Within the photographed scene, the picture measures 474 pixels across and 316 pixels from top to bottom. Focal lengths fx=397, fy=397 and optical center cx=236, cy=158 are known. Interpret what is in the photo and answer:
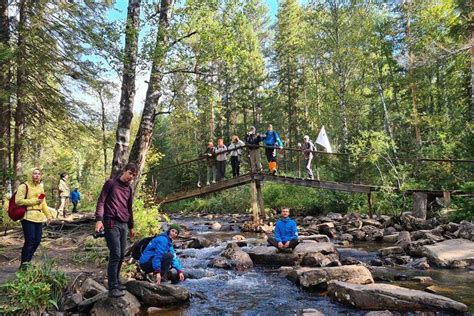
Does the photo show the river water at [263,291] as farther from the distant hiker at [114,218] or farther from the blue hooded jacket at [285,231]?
the blue hooded jacket at [285,231]

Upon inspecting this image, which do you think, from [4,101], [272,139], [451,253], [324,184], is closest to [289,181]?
[324,184]

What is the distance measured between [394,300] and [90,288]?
14.8 feet

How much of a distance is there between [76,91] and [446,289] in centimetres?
1178

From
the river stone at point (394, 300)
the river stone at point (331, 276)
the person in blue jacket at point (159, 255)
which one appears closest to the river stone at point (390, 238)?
the river stone at point (331, 276)

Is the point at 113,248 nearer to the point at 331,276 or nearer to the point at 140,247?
the point at 140,247

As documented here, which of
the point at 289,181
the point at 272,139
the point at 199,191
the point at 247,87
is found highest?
the point at 247,87

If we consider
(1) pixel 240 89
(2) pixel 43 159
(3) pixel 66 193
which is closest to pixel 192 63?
(3) pixel 66 193

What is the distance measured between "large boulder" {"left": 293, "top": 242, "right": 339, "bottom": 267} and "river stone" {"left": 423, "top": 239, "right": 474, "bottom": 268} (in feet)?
6.91

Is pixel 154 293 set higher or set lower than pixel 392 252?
higher

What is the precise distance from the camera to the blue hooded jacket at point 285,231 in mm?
10108

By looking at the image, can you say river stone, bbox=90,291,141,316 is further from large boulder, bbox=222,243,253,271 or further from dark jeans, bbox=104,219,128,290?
large boulder, bbox=222,243,253,271

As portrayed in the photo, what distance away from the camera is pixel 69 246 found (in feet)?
29.9

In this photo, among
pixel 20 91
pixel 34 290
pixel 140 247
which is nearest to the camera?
pixel 34 290

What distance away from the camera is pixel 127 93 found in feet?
32.9
